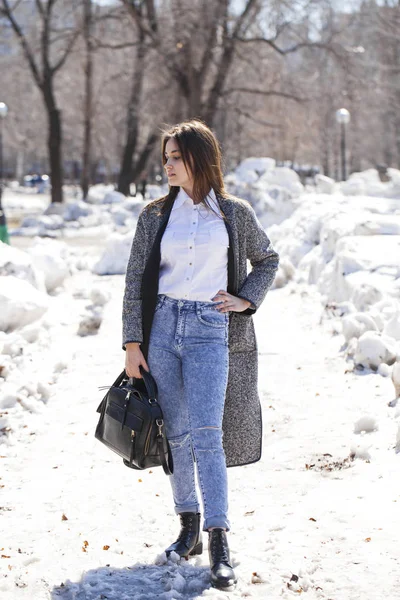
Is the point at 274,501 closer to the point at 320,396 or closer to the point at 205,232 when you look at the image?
the point at 205,232

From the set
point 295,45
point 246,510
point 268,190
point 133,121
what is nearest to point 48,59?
point 133,121

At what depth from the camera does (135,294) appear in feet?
12.4

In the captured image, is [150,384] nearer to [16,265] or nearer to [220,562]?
[220,562]

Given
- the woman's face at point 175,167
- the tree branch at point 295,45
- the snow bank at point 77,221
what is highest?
the tree branch at point 295,45

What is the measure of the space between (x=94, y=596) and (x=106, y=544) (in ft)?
1.97

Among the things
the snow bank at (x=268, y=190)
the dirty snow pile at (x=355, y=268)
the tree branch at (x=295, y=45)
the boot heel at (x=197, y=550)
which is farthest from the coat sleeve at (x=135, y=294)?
the tree branch at (x=295, y=45)

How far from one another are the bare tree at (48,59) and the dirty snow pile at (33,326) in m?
16.1

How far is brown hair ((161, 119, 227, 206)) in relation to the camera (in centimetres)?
375

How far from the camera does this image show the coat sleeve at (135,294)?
3.74 metres

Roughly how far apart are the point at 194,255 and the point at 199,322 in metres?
0.25

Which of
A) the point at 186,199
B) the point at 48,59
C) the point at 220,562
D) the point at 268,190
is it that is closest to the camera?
the point at 220,562

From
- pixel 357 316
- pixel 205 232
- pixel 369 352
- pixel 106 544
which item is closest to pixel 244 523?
pixel 106 544

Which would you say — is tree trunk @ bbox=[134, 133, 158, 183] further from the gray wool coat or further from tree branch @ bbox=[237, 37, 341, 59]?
the gray wool coat

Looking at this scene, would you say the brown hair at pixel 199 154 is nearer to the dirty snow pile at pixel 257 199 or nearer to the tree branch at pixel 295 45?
the dirty snow pile at pixel 257 199
